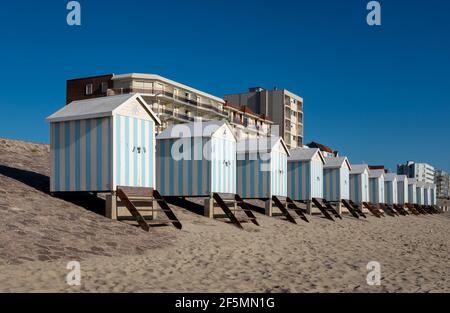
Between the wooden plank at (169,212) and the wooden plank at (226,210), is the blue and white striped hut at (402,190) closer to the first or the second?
the wooden plank at (226,210)

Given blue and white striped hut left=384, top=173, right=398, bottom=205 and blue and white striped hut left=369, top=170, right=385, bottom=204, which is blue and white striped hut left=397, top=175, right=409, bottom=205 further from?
blue and white striped hut left=369, top=170, right=385, bottom=204

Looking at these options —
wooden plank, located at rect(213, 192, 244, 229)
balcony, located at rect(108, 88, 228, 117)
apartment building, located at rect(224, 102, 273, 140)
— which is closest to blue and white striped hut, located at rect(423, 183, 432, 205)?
apartment building, located at rect(224, 102, 273, 140)

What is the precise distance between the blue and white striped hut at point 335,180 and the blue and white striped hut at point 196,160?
14.0m

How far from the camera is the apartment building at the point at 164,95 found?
64.7 m

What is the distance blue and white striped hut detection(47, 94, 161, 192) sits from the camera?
17.0 metres

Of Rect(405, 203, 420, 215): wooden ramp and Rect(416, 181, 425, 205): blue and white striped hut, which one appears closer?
Rect(405, 203, 420, 215): wooden ramp

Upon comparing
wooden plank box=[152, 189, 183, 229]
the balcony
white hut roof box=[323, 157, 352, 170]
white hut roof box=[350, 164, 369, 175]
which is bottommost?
wooden plank box=[152, 189, 183, 229]

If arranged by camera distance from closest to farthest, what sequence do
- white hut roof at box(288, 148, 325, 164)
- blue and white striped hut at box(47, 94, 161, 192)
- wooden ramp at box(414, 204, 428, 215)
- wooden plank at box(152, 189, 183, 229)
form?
blue and white striped hut at box(47, 94, 161, 192)
wooden plank at box(152, 189, 183, 229)
white hut roof at box(288, 148, 325, 164)
wooden ramp at box(414, 204, 428, 215)

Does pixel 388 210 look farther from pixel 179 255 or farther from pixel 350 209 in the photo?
pixel 179 255

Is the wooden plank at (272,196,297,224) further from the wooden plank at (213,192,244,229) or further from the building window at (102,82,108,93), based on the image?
the building window at (102,82,108,93)

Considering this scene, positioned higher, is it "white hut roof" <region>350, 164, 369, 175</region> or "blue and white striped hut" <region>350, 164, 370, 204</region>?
"white hut roof" <region>350, 164, 369, 175</region>

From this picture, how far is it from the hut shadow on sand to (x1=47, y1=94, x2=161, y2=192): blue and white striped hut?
634 millimetres

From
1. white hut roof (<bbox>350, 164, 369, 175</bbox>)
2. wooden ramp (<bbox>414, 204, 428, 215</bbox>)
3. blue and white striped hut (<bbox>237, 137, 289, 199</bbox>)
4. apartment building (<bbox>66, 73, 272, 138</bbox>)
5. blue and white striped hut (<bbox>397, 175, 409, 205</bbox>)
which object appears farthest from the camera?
apartment building (<bbox>66, 73, 272, 138</bbox>)

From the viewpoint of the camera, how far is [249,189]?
27781 millimetres
